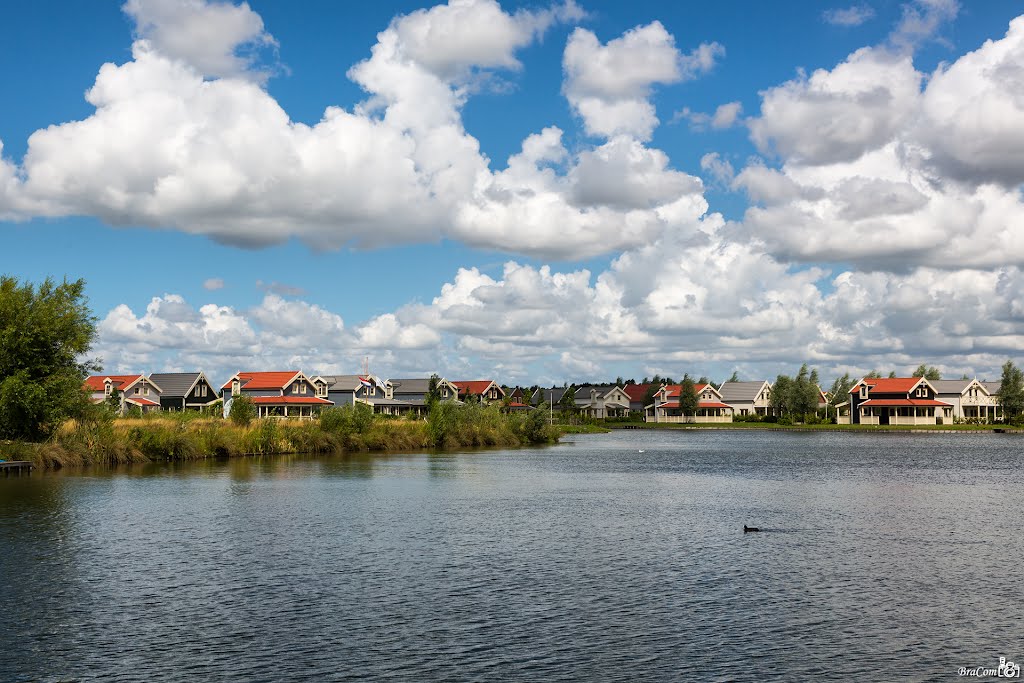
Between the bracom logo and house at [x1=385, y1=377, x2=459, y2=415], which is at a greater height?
house at [x1=385, y1=377, x2=459, y2=415]

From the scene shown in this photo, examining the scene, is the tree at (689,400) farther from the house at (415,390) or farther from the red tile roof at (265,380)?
the red tile roof at (265,380)

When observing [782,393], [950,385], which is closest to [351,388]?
[782,393]

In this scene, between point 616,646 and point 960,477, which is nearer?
point 616,646

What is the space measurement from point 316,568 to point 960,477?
52.3m

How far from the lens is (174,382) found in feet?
470

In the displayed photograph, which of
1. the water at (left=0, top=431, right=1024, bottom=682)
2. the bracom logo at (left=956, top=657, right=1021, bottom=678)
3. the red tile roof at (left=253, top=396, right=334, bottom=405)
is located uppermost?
the red tile roof at (left=253, top=396, right=334, bottom=405)

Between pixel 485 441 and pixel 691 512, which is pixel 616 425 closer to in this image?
pixel 485 441

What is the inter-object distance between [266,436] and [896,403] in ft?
418

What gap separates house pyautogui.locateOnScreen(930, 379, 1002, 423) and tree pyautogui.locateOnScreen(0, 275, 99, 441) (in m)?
162

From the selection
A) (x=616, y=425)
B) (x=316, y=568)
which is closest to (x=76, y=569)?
(x=316, y=568)

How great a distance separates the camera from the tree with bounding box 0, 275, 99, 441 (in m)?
60.8

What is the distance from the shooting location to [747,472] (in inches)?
2753

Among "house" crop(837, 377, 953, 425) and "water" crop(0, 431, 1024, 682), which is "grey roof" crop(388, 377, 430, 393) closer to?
"house" crop(837, 377, 953, 425)

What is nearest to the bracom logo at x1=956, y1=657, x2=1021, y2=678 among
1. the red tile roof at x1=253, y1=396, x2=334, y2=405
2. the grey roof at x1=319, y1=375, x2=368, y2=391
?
the red tile roof at x1=253, y1=396, x2=334, y2=405
